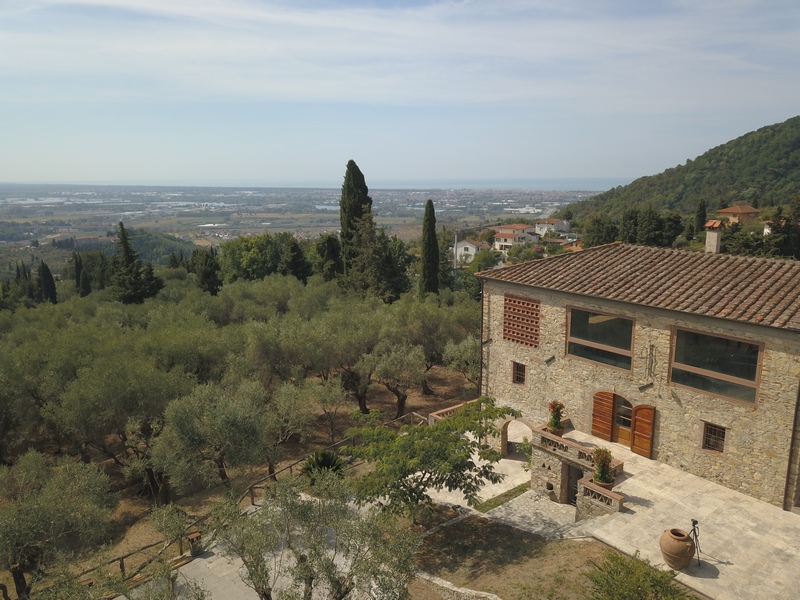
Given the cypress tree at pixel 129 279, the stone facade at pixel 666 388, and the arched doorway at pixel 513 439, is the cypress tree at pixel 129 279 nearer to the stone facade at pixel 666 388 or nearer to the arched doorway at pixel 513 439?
the stone facade at pixel 666 388

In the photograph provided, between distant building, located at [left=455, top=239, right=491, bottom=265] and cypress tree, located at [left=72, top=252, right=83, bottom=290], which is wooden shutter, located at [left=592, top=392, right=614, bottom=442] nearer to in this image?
cypress tree, located at [left=72, top=252, right=83, bottom=290]

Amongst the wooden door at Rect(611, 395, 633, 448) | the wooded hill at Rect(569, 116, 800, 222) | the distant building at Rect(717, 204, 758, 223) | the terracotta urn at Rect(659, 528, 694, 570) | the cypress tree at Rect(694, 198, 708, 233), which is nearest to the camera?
the terracotta urn at Rect(659, 528, 694, 570)

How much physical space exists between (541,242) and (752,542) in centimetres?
10060

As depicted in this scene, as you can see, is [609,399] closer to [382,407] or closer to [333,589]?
[333,589]

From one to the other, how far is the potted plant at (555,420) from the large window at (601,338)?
5.81ft

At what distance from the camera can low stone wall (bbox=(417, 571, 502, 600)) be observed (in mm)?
11207

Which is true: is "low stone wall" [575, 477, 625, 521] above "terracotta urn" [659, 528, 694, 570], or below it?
below

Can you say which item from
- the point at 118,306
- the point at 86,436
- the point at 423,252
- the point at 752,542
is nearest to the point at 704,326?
the point at 752,542

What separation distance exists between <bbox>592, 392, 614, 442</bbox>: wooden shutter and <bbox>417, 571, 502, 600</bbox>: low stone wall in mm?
7215

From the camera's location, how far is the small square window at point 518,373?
744 inches

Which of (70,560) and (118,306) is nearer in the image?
(70,560)

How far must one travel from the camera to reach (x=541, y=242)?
357 ft

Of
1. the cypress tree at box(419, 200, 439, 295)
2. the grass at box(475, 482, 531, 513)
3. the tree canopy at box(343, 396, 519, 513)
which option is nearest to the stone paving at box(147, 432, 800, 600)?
the grass at box(475, 482, 531, 513)

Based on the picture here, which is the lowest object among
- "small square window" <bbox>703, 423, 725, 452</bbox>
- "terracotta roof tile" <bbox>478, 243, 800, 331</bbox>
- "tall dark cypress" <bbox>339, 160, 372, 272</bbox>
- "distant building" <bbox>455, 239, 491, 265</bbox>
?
"distant building" <bbox>455, 239, 491, 265</bbox>
